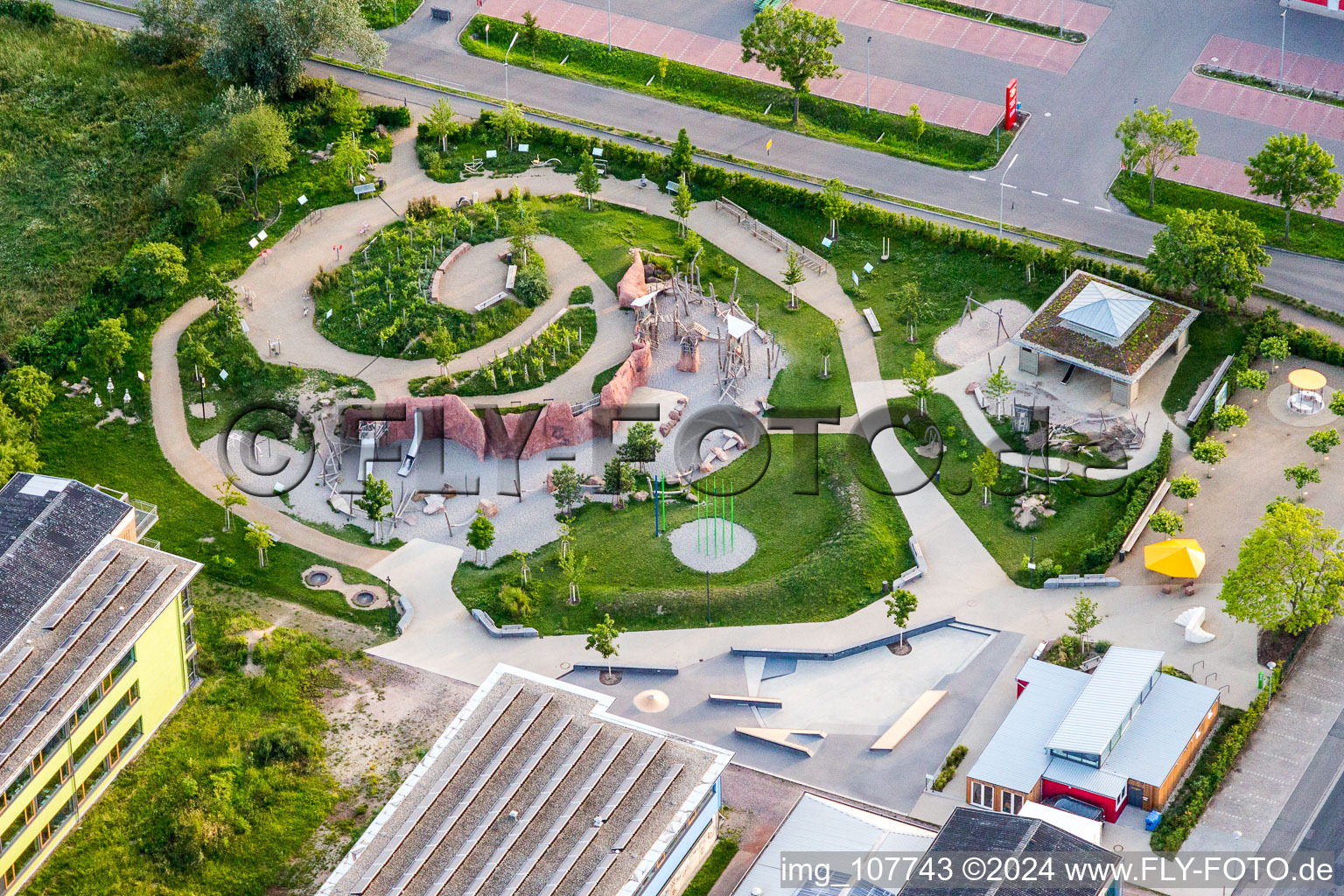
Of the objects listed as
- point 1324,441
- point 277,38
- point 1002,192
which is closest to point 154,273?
point 277,38

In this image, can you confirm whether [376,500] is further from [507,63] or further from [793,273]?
[507,63]

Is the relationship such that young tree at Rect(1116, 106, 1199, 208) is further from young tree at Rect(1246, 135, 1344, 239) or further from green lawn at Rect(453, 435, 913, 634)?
green lawn at Rect(453, 435, 913, 634)

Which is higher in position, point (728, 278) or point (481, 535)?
point (728, 278)

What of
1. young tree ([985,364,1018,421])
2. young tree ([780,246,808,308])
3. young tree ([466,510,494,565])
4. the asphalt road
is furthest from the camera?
the asphalt road

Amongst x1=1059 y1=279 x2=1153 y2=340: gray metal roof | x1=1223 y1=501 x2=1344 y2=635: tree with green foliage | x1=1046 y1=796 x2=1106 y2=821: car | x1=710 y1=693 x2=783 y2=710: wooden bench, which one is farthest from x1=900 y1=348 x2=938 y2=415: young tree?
x1=1046 y1=796 x2=1106 y2=821: car

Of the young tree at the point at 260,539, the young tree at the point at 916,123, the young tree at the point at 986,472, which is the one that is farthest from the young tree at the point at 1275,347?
the young tree at the point at 260,539

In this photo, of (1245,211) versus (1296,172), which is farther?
(1245,211)

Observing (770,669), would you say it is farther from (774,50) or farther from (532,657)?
(774,50)
